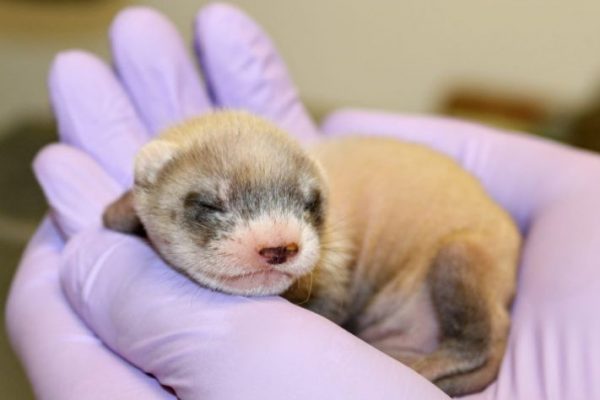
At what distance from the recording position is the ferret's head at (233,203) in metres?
1.12

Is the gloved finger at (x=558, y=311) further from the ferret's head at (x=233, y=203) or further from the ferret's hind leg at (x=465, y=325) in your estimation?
the ferret's head at (x=233, y=203)

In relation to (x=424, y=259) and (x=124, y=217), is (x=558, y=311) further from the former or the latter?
(x=124, y=217)

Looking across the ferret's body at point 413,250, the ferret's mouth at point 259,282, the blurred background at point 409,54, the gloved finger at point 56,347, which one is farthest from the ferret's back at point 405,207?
the blurred background at point 409,54

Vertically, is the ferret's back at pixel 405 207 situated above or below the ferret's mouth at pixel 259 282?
below

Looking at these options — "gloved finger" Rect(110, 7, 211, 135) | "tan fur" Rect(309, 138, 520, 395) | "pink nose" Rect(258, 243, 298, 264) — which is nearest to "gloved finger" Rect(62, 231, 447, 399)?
"pink nose" Rect(258, 243, 298, 264)

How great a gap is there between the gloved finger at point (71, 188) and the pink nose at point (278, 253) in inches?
21.9

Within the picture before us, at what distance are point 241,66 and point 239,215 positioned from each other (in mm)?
773

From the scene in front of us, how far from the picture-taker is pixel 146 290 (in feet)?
4.12

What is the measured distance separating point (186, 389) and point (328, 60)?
6.66 ft

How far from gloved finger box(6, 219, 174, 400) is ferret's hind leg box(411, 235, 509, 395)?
1.65ft

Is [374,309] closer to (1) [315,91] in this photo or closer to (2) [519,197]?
(2) [519,197]

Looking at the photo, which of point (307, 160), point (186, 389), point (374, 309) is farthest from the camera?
point (374, 309)

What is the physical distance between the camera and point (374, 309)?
149 centimetres

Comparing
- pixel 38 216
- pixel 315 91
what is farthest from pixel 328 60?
pixel 38 216
